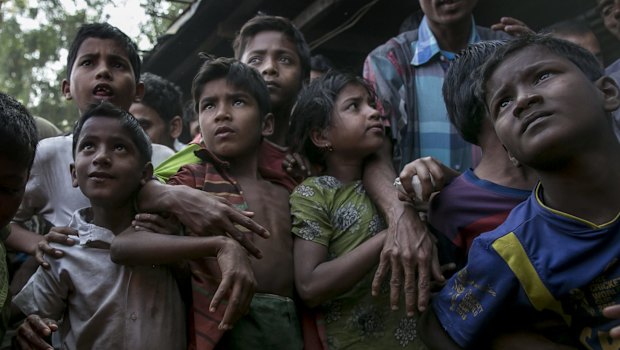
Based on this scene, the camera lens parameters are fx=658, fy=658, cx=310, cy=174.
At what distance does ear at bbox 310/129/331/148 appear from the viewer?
279cm

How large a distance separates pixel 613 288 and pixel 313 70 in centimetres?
A: 298

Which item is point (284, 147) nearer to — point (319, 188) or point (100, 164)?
point (319, 188)

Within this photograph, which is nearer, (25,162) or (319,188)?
(25,162)

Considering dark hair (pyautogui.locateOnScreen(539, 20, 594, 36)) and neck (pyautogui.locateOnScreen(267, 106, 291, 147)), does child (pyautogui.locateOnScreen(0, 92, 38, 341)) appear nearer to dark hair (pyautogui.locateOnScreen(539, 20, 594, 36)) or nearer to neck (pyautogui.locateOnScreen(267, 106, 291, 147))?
neck (pyautogui.locateOnScreen(267, 106, 291, 147))

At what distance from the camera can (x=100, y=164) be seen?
7.82ft

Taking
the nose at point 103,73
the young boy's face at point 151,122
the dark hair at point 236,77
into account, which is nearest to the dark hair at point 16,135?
the dark hair at point 236,77

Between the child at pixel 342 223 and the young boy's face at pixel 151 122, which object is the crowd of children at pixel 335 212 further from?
Result: the young boy's face at pixel 151 122

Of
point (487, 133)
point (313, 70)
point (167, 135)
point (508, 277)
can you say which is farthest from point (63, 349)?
point (313, 70)

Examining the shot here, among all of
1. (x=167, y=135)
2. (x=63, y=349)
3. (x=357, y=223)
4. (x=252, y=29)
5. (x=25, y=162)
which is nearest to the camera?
(x=25, y=162)

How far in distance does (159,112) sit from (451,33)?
201 centimetres

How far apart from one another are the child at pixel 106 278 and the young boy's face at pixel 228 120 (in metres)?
0.30

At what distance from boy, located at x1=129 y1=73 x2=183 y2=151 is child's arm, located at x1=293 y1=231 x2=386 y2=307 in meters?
2.16

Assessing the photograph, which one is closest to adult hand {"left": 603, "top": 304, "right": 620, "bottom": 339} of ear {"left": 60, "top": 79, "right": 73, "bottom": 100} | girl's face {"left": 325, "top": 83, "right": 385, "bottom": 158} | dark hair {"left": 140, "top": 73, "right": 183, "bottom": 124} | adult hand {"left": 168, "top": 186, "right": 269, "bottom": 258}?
adult hand {"left": 168, "top": 186, "right": 269, "bottom": 258}

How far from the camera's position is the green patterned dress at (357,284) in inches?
93.1
